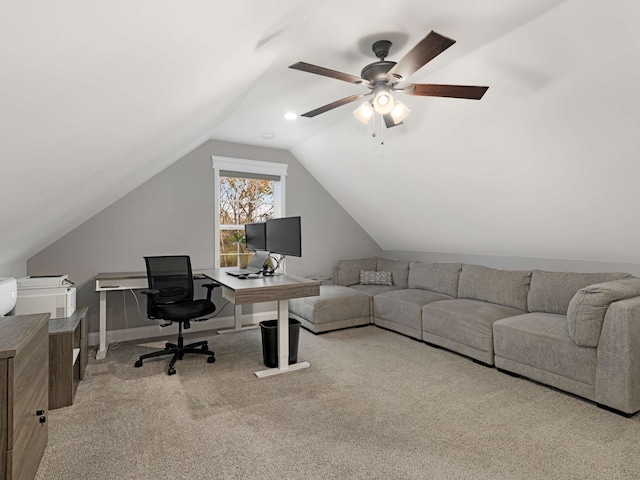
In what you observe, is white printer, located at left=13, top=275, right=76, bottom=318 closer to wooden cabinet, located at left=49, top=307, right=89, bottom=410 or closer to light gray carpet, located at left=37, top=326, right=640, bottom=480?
wooden cabinet, located at left=49, top=307, right=89, bottom=410

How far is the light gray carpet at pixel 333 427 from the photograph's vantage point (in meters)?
1.87

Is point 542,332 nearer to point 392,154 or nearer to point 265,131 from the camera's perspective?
point 392,154

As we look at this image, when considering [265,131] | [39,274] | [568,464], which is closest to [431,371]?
[568,464]

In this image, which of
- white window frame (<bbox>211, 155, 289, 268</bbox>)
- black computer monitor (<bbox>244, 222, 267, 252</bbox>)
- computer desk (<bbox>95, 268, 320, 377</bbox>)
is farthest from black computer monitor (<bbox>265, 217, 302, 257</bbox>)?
white window frame (<bbox>211, 155, 289, 268</bbox>)

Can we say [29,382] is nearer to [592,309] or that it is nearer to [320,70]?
[320,70]

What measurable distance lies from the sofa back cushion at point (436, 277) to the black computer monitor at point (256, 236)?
89.3 inches

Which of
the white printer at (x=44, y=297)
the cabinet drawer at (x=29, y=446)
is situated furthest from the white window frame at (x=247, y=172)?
the cabinet drawer at (x=29, y=446)

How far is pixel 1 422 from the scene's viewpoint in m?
1.28

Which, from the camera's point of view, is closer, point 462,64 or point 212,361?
point 462,64

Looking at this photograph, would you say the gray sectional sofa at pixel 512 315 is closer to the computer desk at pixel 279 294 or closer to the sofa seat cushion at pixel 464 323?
the sofa seat cushion at pixel 464 323

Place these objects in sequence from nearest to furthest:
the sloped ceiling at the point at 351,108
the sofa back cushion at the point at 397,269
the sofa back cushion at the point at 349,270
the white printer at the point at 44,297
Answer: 1. the sloped ceiling at the point at 351,108
2. the white printer at the point at 44,297
3. the sofa back cushion at the point at 397,269
4. the sofa back cushion at the point at 349,270

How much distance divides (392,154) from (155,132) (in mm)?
2611

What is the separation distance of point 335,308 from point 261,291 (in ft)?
5.51

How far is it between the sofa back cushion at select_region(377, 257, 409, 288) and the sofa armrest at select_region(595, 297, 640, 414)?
9.44ft
